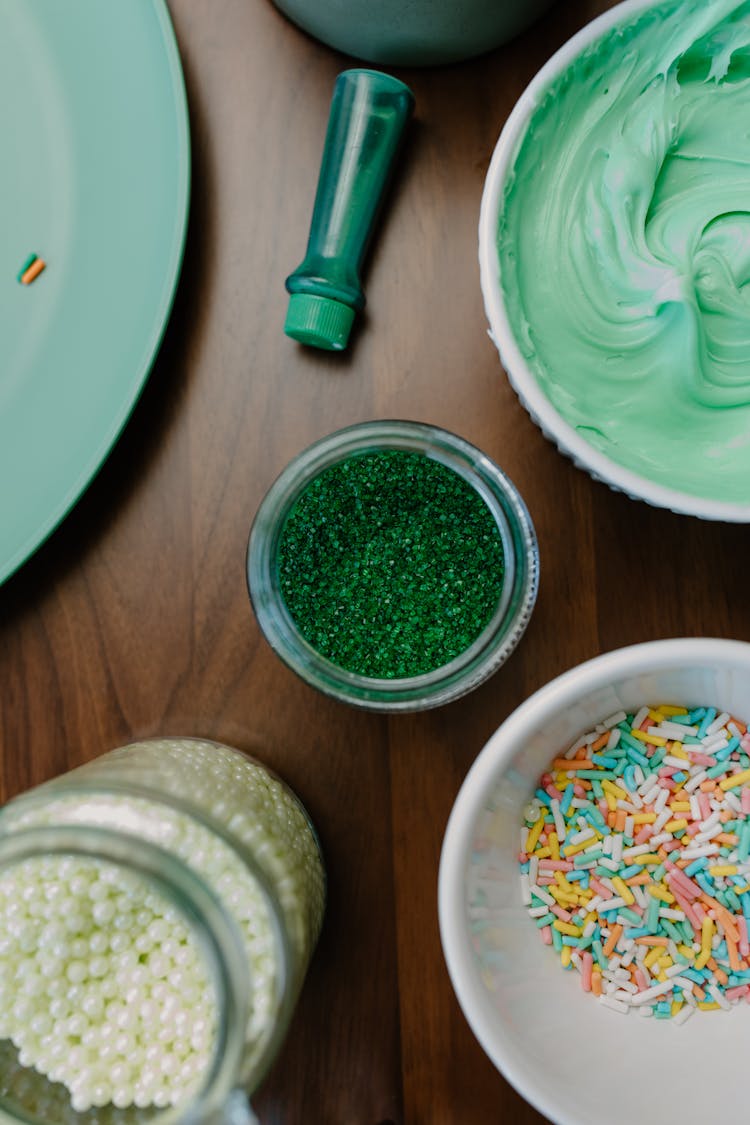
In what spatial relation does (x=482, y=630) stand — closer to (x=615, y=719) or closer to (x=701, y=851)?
(x=615, y=719)

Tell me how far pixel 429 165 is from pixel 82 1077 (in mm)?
712

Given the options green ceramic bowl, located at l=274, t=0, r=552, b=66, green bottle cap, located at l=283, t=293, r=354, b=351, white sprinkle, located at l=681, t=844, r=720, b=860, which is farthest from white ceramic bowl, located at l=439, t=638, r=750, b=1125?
green ceramic bowl, located at l=274, t=0, r=552, b=66

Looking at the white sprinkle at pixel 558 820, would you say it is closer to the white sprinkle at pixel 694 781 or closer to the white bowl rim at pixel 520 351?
the white sprinkle at pixel 694 781

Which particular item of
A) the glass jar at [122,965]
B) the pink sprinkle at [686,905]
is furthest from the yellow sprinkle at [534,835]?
the glass jar at [122,965]

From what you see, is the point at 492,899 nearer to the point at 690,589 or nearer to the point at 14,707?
the point at 690,589

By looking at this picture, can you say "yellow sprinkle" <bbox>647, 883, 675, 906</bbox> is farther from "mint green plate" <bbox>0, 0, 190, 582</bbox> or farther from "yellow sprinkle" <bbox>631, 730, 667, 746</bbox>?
"mint green plate" <bbox>0, 0, 190, 582</bbox>

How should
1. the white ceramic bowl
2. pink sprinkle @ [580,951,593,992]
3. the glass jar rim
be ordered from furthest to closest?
pink sprinkle @ [580,951,593,992]
the white ceramic bowl
the glass jar rim

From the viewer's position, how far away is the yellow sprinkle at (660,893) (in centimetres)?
78

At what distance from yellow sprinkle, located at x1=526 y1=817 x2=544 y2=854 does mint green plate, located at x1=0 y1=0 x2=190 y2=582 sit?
17.6 inches

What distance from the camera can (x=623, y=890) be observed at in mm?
775

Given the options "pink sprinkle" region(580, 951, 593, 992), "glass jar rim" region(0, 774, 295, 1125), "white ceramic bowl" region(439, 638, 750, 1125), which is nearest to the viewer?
"glass jar rim" region(0, 774, 295, 1125)

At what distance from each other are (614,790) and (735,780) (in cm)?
10

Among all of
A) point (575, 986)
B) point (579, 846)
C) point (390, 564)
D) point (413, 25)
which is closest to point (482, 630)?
point (390, 564)

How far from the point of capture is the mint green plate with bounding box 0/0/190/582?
0.78m
